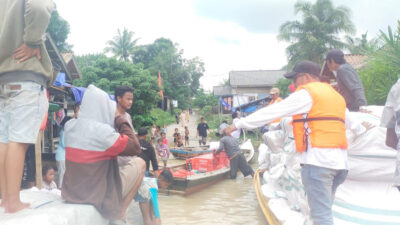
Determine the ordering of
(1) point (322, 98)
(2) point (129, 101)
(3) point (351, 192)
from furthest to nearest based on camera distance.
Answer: (2) point (129, 101) → (3) point (351, 192) → (1) point (322, 98)

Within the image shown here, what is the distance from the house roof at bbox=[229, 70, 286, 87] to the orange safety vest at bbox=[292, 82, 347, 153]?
33.7 m

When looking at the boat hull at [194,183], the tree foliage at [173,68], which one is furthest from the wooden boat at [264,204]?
the tree foliage at [173,68]

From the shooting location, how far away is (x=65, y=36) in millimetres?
23750

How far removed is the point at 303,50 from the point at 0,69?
21.3 m

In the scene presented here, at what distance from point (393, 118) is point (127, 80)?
15.2 meters

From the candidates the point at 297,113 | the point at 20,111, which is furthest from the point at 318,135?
the point at 20,111

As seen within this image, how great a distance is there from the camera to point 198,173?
8414mm

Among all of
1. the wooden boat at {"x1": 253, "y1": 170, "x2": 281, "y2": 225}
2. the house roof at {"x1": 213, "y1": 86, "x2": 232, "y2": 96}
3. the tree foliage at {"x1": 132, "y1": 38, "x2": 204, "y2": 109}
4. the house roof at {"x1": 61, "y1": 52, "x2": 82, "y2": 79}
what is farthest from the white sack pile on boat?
the house roof at {"x1": 213, "y1": 86, "x2": 232, "y2": 96}

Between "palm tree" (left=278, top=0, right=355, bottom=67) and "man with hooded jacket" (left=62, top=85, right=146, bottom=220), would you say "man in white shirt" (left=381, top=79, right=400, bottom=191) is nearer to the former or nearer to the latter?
"man with hooded jacket" (left=62, top=85, right=146, bottom=220)

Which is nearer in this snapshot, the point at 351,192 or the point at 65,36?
the point at 351,192

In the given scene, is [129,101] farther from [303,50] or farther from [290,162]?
[303,50]

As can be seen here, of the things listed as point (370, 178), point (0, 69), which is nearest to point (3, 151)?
point (0, 69)

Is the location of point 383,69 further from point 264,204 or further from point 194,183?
point 194,183

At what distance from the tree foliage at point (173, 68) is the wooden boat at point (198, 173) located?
2418cm
